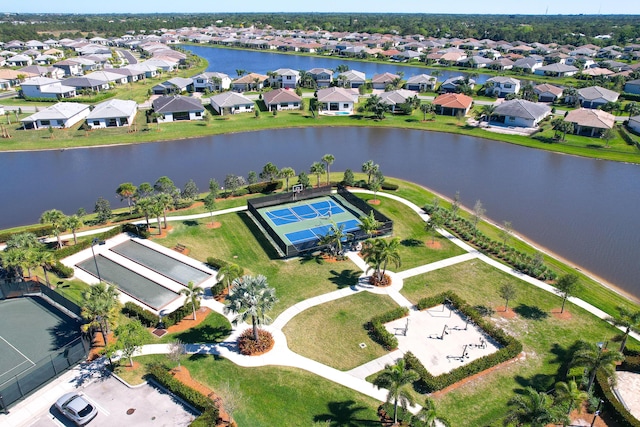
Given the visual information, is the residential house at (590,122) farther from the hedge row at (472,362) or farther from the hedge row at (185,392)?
the hedge row at (185,392)

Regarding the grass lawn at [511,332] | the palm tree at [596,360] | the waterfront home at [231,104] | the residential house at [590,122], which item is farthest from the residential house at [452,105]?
the palm tree at [596,360]

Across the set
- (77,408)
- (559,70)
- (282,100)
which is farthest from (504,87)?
(77,408)

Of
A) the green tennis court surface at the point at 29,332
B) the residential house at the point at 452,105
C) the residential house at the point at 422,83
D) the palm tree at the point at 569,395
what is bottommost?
the green tennis court surface at the point at 29,332

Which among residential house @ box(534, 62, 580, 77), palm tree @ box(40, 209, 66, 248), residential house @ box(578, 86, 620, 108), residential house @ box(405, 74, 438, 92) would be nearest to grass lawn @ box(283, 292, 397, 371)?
palm tree @ box(40, 209, 66, 248)

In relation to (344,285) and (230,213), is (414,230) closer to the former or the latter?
(344,285)

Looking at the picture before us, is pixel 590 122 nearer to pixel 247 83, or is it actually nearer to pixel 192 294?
pixel 247 83

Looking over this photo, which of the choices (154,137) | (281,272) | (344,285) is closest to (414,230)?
(344,285)
